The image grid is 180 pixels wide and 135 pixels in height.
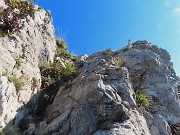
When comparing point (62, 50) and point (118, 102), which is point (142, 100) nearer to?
point (118, 102)

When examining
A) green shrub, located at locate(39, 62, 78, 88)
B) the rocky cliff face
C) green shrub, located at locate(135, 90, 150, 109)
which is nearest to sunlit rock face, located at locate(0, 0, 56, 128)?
the rocky cliff face

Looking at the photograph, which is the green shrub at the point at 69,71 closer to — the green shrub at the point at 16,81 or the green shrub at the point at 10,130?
the green shrub at the point at 16,81

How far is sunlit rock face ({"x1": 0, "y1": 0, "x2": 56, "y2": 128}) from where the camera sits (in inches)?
411

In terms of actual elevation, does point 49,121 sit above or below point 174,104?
below

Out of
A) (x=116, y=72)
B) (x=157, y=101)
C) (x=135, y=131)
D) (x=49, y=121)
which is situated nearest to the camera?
(x=135, y=131)

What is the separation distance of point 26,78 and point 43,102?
45.7 inches

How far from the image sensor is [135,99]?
11500 millimetres

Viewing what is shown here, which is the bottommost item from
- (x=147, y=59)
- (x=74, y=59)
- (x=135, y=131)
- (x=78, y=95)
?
(x=135, y=131)

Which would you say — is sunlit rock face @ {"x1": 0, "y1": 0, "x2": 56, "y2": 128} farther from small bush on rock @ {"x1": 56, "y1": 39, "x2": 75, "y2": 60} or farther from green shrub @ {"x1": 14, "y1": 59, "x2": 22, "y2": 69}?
small bush on rock @ {"x1": 56, "y1": 39, "x2": 75, "y2": 60}

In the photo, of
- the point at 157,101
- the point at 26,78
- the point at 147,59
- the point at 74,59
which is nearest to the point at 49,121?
the point at 26,78

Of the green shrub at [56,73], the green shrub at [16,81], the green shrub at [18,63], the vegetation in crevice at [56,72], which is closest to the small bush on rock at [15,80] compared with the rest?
the green shrub at [16,81]

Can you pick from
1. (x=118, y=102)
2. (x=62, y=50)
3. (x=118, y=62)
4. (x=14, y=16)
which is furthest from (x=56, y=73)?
(x=118, y=102)

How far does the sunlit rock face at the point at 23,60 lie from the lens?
411 inches

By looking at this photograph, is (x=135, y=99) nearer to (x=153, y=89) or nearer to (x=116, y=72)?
(x=116, y=72)
